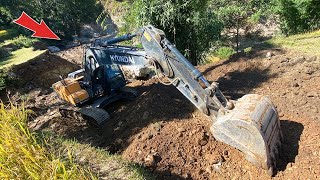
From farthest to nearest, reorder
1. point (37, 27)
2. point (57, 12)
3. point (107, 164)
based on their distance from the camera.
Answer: point (57, 12)
point (37, 27)
point (107, 164)

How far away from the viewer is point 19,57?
15.5 meters

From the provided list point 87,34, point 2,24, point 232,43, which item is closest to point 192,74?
point 232,43

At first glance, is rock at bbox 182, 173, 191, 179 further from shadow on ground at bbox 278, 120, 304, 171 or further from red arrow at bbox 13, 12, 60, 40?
red arrow at bbox 13, 12, 60, 40

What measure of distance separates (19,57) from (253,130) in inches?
562

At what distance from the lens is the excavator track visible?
21.7ft

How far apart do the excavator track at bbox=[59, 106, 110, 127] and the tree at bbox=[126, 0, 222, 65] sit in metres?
3.96

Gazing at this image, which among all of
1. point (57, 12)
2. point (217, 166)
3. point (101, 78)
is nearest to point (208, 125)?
point (217, 166)

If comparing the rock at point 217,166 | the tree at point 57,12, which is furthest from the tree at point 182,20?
the tree at point 57,12

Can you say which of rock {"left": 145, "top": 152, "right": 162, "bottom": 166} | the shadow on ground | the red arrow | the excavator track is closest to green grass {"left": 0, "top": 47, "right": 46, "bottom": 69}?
the red arrow

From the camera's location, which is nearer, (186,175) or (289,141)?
(186,175)

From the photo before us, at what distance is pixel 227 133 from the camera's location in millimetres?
4340

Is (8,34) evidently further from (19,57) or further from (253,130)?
(253,130)

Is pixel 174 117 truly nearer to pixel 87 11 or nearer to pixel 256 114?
pixel 256 114

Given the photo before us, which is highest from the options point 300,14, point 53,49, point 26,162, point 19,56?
point 26,162
